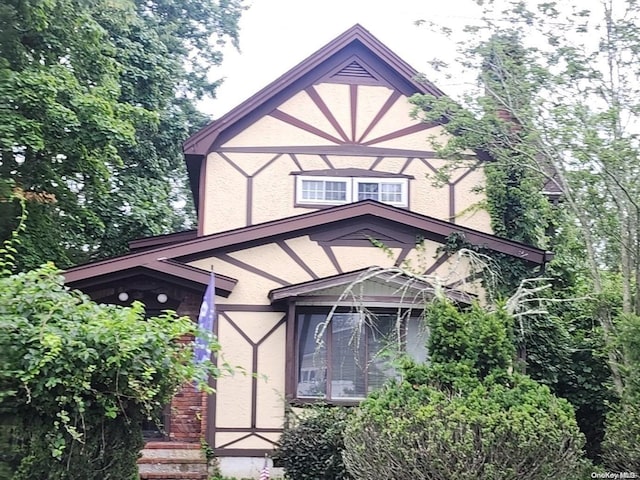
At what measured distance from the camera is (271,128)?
52.8ft

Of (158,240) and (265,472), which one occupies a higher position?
(158,240)

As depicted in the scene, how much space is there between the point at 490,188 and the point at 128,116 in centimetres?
795

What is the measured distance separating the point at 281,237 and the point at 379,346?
2522 mm

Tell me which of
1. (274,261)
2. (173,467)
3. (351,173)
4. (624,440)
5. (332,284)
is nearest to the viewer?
(624,440)

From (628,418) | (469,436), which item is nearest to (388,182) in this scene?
(628,418)

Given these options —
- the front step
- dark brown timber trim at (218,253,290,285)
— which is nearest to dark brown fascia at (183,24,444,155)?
dark brown timber trim at (218,253,290,285)

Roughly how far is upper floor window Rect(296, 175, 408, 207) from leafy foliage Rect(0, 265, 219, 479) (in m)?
8.95

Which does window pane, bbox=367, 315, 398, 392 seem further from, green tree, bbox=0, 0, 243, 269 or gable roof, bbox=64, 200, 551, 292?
green tree, bbox=0, 0, 243, 269

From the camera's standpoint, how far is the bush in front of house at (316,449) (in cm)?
1052

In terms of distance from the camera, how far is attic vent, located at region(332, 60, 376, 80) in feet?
54.0

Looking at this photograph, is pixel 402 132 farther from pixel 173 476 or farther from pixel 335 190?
pixel 173 476

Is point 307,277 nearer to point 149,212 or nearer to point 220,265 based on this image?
point 220,265

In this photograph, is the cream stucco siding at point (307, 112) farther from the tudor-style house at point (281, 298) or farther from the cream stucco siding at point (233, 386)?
the cream stucco siding at point (233, 386)

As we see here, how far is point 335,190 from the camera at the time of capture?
52.7 feet
